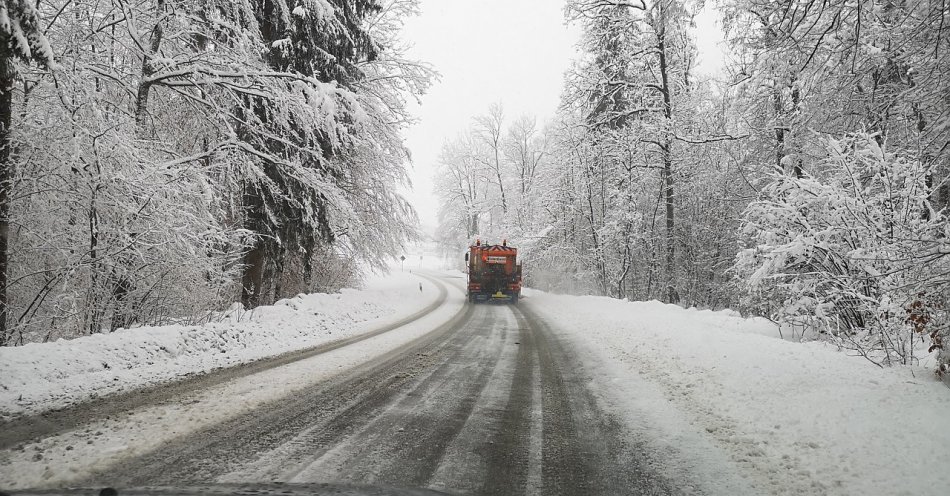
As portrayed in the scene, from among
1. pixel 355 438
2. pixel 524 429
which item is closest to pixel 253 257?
pixel 355 438

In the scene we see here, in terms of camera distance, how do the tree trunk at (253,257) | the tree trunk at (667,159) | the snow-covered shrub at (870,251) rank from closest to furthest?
1. the snow-covered shrub at (870,251)
2. the tree trunk at (253,257)
3. the tree trunk at (667,159)

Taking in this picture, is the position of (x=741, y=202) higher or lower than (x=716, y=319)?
higher

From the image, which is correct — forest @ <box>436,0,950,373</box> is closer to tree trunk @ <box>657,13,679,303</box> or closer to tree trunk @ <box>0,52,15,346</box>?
tree trunk @ <box>657,13,679,303</box>

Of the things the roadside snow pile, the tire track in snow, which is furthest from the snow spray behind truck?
the tire track in snow

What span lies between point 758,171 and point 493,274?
11284 mm

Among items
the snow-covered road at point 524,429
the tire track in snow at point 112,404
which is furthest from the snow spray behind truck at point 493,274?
the tire track in snow at point 112,404

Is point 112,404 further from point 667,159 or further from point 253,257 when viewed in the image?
point 667,159

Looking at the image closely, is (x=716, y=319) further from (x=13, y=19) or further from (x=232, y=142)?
(x=13, y=19)

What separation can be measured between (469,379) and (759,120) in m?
13.1

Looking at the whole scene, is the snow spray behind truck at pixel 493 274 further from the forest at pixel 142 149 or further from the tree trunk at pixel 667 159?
the forest at pixel 142 149

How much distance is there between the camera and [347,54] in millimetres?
11094

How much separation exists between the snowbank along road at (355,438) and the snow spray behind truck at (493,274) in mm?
15026

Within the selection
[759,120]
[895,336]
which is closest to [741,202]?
[759,120]

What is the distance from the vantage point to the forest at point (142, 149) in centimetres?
556
